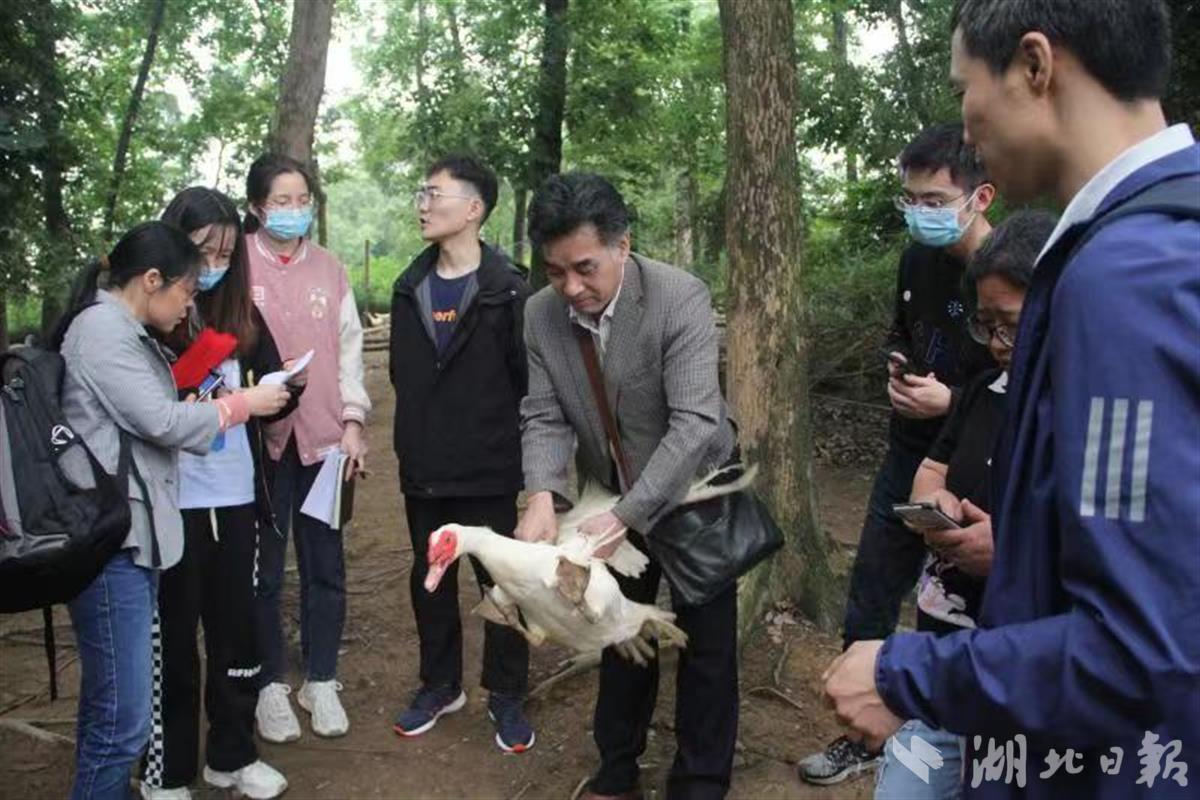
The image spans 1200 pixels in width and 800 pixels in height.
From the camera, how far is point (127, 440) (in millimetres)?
2883

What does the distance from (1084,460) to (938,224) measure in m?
2.32

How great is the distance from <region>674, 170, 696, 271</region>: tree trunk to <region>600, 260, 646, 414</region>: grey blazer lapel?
13.8 m

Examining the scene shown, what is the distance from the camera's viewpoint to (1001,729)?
1271 mm

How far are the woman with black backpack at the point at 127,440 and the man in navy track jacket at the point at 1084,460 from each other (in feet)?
7.20

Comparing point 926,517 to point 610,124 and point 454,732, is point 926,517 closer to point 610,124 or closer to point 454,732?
point 454,732

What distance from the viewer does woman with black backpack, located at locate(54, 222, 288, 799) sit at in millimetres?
2818

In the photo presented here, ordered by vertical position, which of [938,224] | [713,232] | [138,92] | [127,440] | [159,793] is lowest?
[159,793]

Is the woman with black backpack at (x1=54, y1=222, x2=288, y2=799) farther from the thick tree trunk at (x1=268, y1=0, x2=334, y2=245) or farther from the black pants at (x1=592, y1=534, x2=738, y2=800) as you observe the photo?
the thick tree trunk at (x1=268, y1=0, x2=334, y2=245)

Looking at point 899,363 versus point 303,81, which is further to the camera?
point 303,81

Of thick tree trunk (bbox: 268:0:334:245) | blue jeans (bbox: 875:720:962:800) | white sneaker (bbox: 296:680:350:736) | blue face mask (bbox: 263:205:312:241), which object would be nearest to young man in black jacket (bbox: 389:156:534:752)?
white sneaker (bbox: 296:680:350:736)

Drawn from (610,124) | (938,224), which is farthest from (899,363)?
(610,124)

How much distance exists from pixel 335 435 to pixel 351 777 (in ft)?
4.36

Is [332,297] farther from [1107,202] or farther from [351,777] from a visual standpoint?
[1107,202]

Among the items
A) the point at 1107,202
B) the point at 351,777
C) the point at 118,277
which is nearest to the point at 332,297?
the point at 118,277
